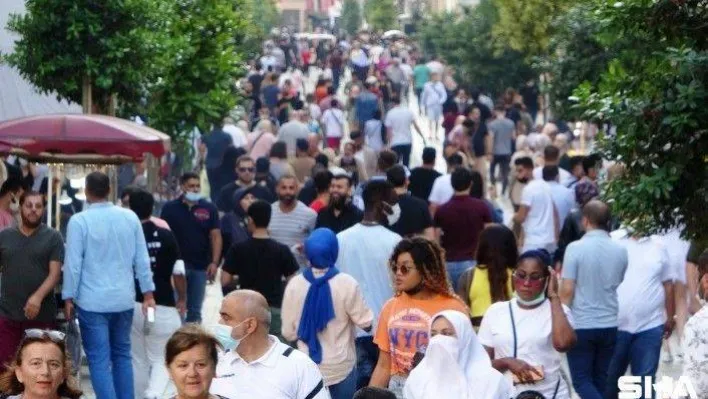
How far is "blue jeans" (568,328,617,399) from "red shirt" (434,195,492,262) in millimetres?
3189

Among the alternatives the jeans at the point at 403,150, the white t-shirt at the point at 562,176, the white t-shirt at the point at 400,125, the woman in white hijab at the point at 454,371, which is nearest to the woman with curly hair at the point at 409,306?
the woman in white hijab at the point at 454,371

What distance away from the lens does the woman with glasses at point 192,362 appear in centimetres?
787

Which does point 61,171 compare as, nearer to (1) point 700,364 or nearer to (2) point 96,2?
(2) point 96,2

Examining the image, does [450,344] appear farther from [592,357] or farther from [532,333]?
[592,357]

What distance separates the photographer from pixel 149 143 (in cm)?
1611

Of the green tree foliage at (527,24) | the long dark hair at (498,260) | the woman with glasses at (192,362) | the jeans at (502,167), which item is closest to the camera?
the woman with glasses at (192,362)

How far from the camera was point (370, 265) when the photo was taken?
13406mm

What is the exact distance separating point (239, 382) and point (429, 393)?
2.68 feet

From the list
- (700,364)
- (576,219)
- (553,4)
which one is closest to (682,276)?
(576,219)

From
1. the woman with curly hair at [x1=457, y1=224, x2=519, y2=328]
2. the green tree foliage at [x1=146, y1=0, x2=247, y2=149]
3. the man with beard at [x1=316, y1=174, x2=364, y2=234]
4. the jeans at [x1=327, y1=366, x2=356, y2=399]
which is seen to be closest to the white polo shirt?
the jeans at [x1=327, y1=366, x2=356, y2=399]

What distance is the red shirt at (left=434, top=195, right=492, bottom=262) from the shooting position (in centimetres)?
1662

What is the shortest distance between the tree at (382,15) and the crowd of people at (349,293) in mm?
76218

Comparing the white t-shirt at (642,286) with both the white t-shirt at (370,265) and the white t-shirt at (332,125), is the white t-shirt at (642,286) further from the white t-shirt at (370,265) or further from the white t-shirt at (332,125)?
the white t-shirt at (332,125)

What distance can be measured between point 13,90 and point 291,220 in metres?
5.64
